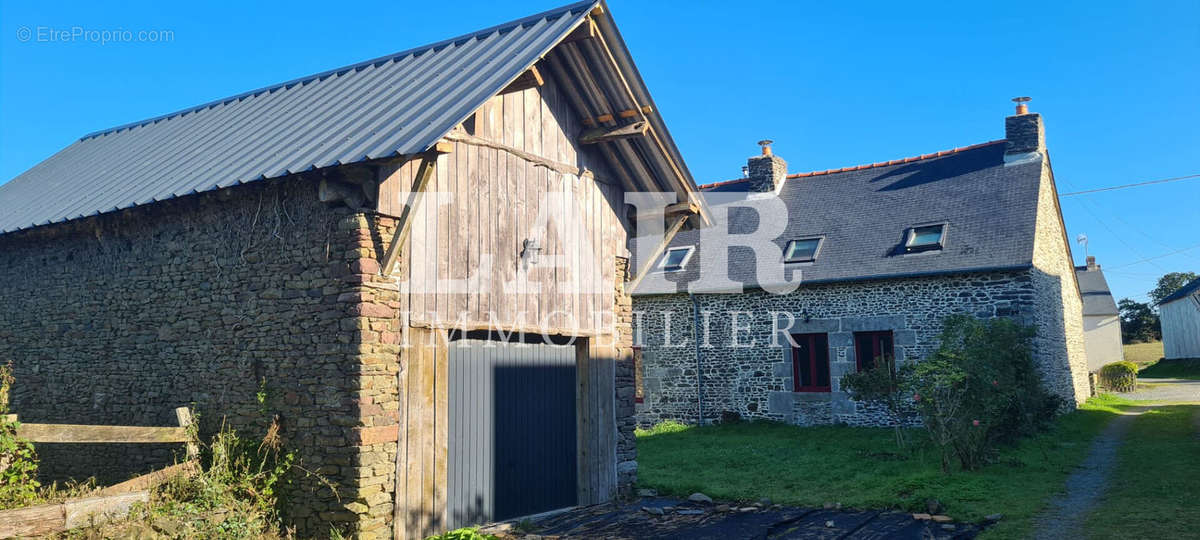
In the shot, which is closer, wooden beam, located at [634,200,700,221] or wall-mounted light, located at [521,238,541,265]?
wall-mounted light, located at [521,238,541,265]

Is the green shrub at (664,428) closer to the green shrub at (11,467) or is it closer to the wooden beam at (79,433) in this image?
the wooden beam at (79,433)

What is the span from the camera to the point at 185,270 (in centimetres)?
831

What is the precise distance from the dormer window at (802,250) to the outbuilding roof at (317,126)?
8.01m

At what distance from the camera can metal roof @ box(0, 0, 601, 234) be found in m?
7.46

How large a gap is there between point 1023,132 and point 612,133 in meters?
12.5

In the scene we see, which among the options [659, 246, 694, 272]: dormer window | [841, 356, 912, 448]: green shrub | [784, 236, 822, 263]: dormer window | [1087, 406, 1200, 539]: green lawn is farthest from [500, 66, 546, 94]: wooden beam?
[659, 246, 694, 272]: dormer window

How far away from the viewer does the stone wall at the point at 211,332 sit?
7.16m

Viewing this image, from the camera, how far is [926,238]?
1658 cm

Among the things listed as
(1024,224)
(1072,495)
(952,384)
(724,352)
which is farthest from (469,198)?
(1024,224)

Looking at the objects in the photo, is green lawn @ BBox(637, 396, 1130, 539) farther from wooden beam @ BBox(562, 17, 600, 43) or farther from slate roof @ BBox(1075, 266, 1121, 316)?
slate roof @ BBox(1075, 266, 1121, 316)

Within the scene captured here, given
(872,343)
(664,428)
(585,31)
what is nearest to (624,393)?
(585,31)

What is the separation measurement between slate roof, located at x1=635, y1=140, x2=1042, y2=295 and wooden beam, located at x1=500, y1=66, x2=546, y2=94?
941 centimetres

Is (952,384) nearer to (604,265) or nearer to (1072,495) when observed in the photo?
(1072,495)

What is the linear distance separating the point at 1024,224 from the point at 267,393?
549 inches
